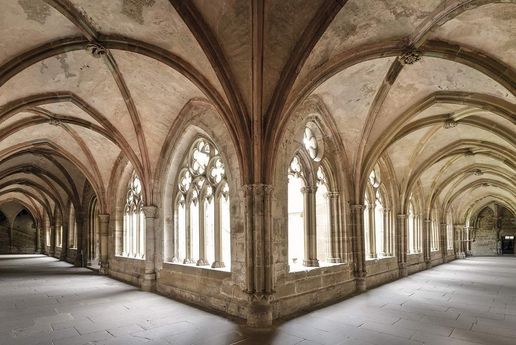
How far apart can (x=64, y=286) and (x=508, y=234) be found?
94.4ft

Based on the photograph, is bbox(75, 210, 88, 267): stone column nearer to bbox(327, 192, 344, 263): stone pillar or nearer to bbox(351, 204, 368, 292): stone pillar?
Answer: bbox(327, 192, 344, 263): stone pillar

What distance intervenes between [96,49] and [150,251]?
15.1 ft

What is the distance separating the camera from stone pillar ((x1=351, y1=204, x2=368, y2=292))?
25.3 ft

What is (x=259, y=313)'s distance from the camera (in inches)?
199

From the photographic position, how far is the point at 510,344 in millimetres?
4211

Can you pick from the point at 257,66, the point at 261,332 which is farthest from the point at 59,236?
the point at 257,66

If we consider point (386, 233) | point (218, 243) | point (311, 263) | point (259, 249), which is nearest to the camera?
point (259, 249)

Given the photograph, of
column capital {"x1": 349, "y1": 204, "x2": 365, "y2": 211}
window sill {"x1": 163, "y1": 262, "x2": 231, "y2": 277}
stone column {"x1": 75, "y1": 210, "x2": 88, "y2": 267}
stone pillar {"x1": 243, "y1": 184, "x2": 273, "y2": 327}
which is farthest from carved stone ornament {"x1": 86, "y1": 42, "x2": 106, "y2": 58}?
stone column {"x1": 75, "y1": 210, "x2": 88, "y2": 267}

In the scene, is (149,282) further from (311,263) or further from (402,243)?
(402,243)

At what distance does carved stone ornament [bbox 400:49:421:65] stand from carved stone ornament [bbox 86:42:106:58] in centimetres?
517

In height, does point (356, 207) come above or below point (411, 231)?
above

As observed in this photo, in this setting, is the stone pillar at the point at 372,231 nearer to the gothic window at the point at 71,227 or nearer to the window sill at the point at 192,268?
the window sill at the point at 192,268

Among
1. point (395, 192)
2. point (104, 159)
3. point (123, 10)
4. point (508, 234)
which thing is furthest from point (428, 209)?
point (508, 234)

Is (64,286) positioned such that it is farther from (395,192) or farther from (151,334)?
(395,192)
